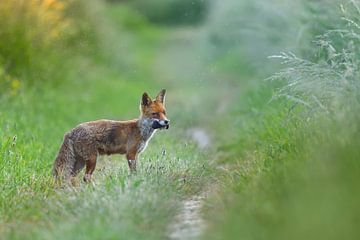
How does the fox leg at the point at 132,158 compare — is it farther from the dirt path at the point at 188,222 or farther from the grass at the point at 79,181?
the dirt path at the point at 188,222

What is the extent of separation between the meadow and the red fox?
0.67 feet

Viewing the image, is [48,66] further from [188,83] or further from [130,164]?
[130,164]

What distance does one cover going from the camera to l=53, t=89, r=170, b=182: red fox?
1022cm

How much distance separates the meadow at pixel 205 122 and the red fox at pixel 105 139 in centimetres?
20

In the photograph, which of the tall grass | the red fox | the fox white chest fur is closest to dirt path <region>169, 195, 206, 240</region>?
the tall grass

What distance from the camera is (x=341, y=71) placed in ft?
31.9

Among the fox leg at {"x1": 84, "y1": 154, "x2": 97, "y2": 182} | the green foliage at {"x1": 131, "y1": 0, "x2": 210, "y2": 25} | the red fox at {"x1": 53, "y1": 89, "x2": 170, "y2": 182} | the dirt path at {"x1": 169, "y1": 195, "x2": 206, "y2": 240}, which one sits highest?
the green foliage at {"x1": 131, "y1": 0, "x2": 210, "y2": 25}

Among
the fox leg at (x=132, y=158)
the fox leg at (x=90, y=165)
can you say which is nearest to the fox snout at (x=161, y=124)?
the fox leg at (x=132, y=158)

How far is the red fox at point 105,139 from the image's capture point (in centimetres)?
1022

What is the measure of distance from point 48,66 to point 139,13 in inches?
1129

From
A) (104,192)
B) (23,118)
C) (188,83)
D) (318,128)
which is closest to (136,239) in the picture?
(104,192)

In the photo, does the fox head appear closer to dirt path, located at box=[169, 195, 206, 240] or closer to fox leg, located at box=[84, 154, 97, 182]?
fox leg, located at box=[84, 154, 97, 182]

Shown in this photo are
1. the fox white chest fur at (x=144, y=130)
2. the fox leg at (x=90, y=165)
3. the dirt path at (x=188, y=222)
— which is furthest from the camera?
the fox white chest fur at (x=144, y=130)

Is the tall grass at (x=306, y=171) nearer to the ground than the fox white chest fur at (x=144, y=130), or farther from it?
nearer to the ground
